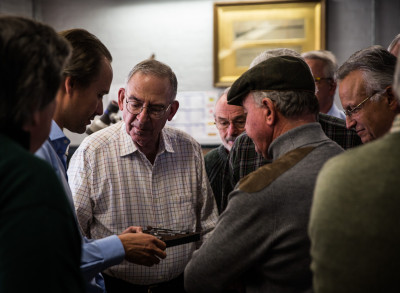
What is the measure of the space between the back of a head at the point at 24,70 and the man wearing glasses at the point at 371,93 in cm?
145

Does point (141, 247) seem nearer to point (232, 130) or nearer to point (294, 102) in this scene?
point (294, 102)

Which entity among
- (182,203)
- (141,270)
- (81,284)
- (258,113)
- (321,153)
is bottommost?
(141,270)

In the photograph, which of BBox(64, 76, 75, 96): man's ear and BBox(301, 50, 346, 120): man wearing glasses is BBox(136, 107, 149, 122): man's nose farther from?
BBox(301, 50, 346, 120): man wearing glasses

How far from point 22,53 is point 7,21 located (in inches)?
3.4

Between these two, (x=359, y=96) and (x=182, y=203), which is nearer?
(x=359, y=96)

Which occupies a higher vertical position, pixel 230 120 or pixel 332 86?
pixel 332 86

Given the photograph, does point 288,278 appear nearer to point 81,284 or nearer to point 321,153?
point 321,153

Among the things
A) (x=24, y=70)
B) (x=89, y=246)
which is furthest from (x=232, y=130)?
(x=24, y=70)

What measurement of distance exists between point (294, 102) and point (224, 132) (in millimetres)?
1396

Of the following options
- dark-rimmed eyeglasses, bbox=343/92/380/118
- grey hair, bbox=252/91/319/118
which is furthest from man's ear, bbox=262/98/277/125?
dark-rimmed eyeglasses, bbox=343/92/380/118

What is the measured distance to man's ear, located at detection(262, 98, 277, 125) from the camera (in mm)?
1532

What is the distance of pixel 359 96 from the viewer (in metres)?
1.97

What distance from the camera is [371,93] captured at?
1.93 meters

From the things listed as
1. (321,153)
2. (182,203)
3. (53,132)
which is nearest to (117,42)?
(182,203)
